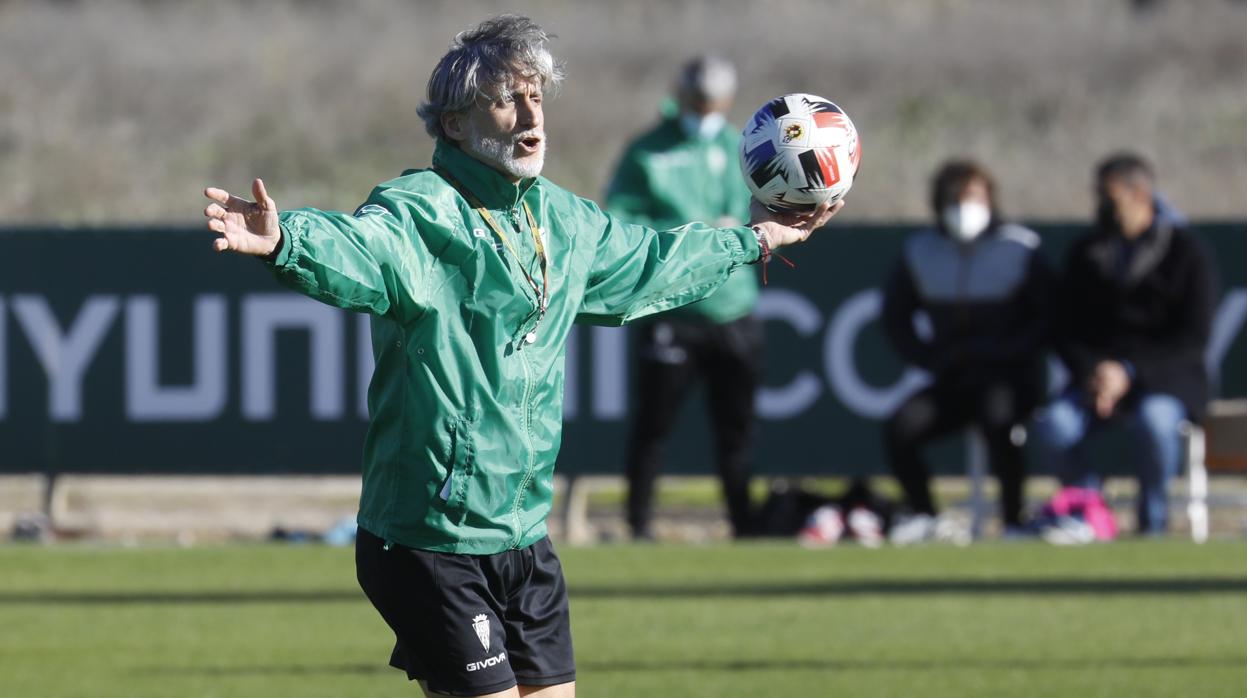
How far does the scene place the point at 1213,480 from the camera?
51.8 feet

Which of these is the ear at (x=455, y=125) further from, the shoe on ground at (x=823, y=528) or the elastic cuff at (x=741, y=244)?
the shoe on ground at (x=823, y=528)

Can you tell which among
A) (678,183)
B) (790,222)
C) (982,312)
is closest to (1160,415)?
(982,312)

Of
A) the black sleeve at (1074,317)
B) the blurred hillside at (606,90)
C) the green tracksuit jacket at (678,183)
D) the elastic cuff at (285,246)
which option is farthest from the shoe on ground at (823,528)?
the blurred hillside at (606,90)

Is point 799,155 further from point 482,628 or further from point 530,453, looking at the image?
point 482,628

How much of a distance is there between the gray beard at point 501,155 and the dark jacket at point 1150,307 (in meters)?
8.85

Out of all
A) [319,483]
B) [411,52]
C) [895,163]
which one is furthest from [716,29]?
[319,483]

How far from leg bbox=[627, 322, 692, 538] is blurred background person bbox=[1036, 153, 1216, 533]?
7.39 feet

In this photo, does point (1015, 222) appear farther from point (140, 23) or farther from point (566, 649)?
point (140, 23)

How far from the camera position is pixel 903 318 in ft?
44.7

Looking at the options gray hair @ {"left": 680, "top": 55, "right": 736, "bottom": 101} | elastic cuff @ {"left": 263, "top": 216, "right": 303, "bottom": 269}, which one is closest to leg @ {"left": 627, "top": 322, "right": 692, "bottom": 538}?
gray hair @ {"left": 680, "top": 55, "right": 736, "bottom": 101}

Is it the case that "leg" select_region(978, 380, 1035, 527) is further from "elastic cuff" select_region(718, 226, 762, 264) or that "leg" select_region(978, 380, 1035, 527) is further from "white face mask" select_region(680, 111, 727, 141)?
"elastic cuff" select_region(718, 226, 762, 264)

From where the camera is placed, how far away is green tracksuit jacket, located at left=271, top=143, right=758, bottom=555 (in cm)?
496

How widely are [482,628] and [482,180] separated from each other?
3.38 feet

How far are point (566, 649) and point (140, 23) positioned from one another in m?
35.7
